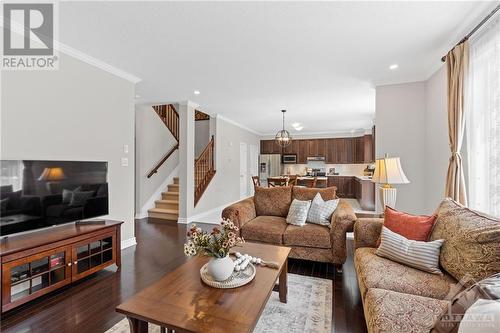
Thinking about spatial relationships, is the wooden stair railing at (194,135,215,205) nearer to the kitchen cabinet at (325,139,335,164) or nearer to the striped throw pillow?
the striped throw pillow

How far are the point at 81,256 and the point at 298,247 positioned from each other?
97.8 inches

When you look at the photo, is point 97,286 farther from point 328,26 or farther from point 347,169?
point 347,169

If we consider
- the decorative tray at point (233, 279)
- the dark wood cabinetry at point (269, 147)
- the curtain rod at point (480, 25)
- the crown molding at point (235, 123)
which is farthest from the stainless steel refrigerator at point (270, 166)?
the decorative tray at point (233, 279)

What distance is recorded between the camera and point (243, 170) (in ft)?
27.3

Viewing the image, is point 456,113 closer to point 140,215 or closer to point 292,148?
point 140,215

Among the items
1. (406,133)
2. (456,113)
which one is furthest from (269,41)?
(406,133)

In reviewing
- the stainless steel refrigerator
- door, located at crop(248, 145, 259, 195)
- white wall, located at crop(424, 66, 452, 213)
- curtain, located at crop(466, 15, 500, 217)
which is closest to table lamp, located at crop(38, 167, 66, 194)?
curtain, located at crop(466, 15, 500, 217)

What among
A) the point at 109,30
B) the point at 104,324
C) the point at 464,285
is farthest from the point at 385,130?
the point at 104,324

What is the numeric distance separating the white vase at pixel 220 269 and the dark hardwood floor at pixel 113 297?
1019 millimetres

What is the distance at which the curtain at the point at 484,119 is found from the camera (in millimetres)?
A: 2061

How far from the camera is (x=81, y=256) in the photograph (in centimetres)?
247

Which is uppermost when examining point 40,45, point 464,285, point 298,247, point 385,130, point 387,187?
point 40,45

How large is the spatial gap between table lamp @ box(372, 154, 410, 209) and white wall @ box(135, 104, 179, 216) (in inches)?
198

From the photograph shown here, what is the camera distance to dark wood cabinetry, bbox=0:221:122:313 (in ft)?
6.19
